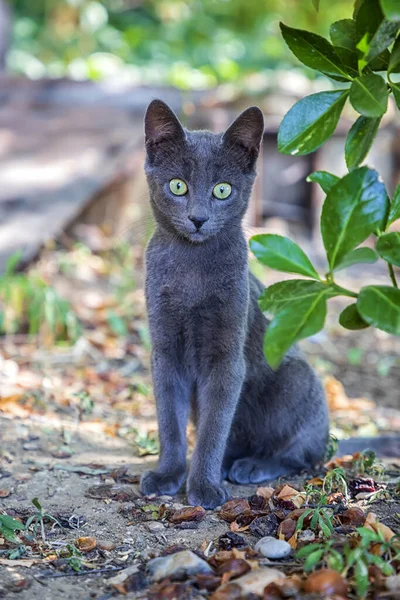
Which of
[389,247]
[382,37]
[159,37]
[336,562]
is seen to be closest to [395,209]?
[389,247]

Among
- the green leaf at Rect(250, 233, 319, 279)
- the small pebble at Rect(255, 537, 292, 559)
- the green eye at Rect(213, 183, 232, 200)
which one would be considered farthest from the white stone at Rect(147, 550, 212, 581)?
the green eye at Rect(213, 183, 232, 200)

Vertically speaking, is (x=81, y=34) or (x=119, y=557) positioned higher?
(x=81, y=34)

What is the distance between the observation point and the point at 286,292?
1870 mm

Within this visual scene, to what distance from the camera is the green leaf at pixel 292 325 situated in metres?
1.75

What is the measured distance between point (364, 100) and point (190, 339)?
3.76 feet

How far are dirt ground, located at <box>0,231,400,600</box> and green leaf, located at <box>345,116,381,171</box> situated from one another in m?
1.03

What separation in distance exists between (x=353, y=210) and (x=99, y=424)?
1988mm

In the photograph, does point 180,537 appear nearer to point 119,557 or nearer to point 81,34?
point 119,557

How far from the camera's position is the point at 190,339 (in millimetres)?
2721

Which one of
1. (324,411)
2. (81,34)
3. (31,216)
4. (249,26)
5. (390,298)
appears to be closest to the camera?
(390,298)

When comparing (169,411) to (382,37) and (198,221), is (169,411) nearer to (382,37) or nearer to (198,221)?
(198,221)

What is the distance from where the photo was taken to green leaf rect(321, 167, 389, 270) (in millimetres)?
1788

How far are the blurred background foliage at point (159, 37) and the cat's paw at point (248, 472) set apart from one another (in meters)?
6.24

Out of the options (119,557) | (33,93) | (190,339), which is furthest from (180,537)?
(33,93)
